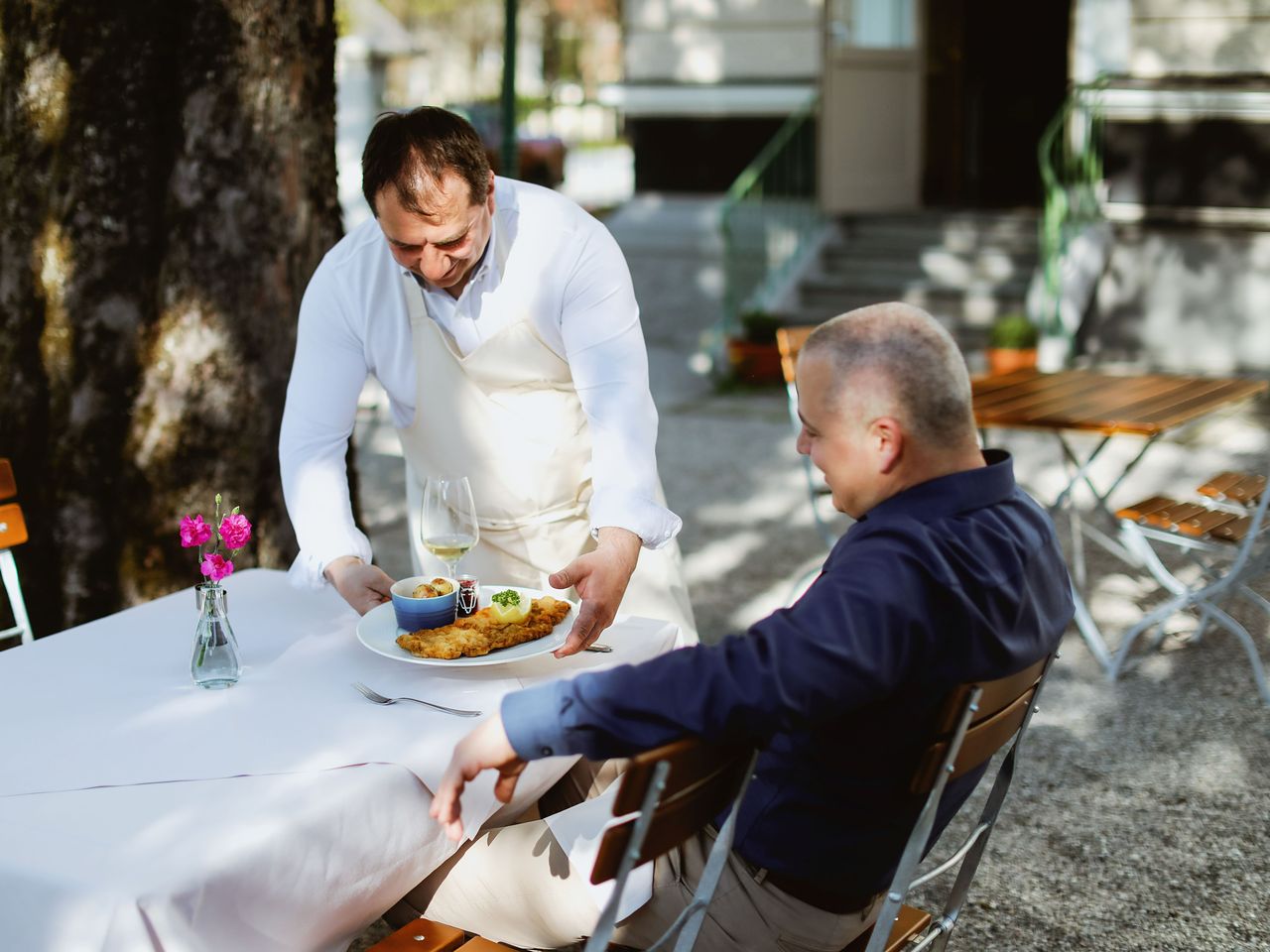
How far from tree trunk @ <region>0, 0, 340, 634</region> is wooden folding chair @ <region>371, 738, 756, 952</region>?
2.85m

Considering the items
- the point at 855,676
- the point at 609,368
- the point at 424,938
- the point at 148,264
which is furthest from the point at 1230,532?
the point at 148,264

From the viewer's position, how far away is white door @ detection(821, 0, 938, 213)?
1195 centimetres

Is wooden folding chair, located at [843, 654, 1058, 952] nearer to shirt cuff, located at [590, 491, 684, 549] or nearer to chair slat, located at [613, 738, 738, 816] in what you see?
chair slat, located at [613, 738, 738, 816]

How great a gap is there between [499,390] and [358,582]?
1.85ft

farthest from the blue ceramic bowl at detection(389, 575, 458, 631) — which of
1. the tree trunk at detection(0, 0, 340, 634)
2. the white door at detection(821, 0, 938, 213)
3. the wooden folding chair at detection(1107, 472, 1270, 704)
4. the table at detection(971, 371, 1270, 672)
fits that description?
the white door at detection(821, 0, 938, 213)

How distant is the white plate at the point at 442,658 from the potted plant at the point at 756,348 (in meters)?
7.88

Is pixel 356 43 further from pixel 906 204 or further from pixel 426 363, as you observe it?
pixel 426 363

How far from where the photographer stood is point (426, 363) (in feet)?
9.69

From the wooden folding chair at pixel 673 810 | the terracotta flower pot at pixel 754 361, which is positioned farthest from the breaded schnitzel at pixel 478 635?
the terracotta flower pot at pixel 754 361

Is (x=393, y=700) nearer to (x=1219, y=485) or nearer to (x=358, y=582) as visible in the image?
(x=358, y=582)

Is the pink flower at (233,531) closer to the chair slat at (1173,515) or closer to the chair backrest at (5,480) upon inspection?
the chair backrest at (5,480)

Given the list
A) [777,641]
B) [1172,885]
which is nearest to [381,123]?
[777,641]

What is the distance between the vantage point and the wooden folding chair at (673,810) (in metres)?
1.64

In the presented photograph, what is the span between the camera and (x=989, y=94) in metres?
13.9
